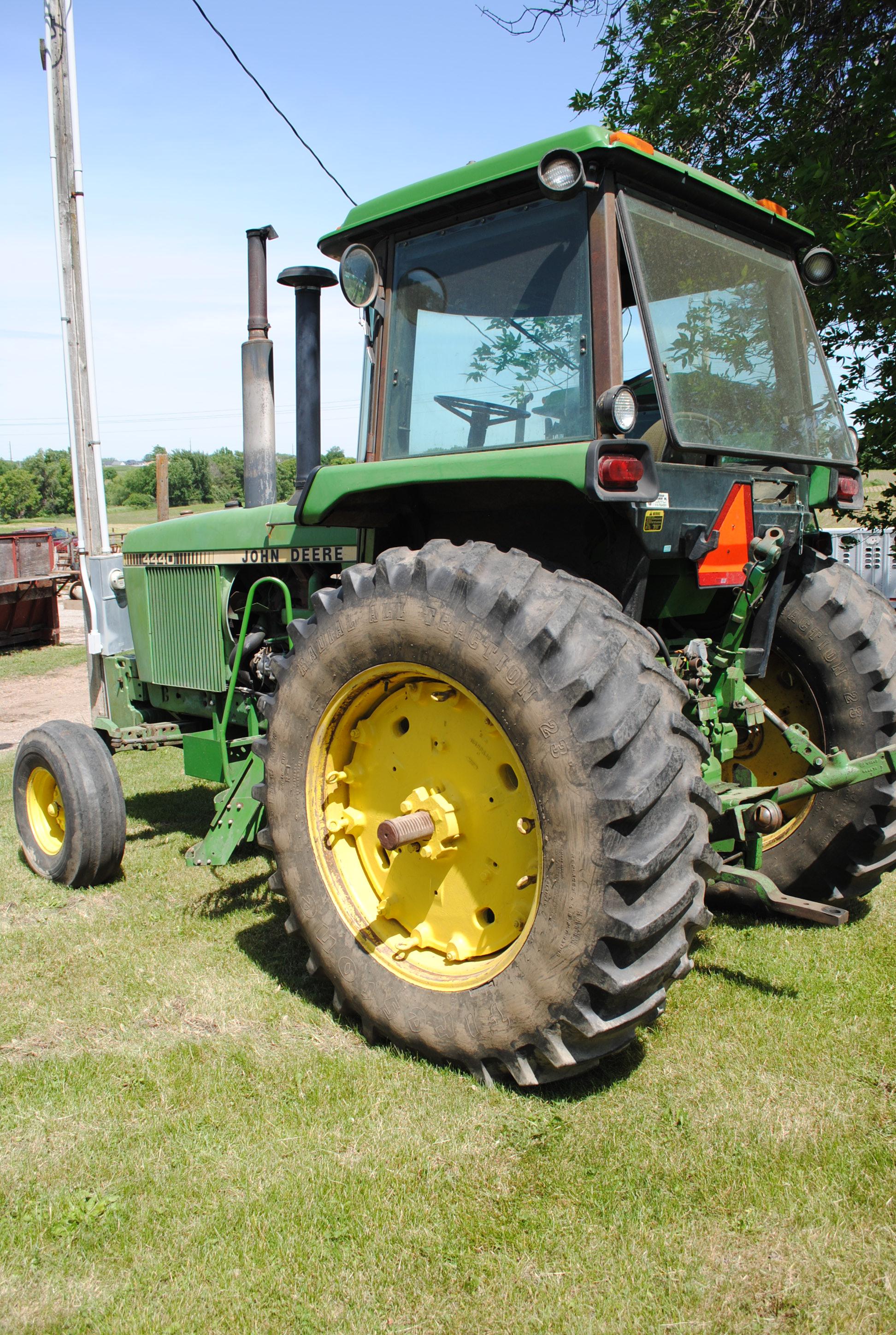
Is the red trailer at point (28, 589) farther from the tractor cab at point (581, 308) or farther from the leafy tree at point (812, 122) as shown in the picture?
the tractor cab at point (581, 308)

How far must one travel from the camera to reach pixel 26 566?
1518 centimetres

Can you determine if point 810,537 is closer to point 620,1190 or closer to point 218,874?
point 620,1190

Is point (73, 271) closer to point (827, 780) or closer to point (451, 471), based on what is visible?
point (451, 471)

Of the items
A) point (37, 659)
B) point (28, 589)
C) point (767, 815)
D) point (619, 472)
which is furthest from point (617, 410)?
point (28, 589)

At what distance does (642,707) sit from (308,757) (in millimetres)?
1189

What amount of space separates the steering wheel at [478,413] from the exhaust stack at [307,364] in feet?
3.11

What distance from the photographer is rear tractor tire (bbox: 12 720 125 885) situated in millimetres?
4305

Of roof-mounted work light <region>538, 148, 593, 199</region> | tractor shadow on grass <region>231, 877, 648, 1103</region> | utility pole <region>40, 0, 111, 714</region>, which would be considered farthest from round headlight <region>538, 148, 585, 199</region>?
utility pole <region>40, 0, 111, 714</region>

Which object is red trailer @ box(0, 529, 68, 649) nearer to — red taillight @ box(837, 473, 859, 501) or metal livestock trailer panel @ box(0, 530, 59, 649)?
metal livestock trailer panel @ box(0, 530, 59, 649)

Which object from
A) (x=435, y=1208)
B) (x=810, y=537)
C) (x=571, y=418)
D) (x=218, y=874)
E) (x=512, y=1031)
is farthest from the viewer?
(x=218, y=874)

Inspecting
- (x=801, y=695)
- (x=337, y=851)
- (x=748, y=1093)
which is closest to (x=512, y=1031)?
(x=748, y=1093)

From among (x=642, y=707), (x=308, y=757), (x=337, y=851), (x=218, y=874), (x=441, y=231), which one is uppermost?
(x=441, y=231)

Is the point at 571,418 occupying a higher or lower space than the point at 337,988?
higher

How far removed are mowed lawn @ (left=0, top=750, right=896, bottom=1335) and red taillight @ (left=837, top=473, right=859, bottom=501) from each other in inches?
65.9
